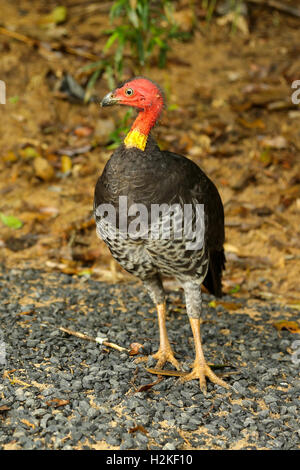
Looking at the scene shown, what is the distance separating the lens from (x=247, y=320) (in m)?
5.22

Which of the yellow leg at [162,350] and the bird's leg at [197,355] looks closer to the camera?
the bird's leg at [197,355]

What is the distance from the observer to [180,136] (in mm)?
7555

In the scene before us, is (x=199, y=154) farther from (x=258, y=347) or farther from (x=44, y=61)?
(x=258, y=347)

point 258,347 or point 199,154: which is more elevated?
point 199,154

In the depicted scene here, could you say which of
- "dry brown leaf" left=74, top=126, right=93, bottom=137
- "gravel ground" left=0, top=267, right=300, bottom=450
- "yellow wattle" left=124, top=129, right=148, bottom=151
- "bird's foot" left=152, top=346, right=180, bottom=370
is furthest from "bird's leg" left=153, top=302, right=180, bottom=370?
"dry brown leaf" left=74, top=126, right=93, bottom=137

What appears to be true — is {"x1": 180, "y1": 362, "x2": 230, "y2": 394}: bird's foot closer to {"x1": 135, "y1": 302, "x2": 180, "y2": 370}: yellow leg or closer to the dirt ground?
{"x1": 135, "y1": 302, "x2": 180, "y2": 370}: yellow leg

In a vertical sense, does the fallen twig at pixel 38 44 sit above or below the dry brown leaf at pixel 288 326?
above

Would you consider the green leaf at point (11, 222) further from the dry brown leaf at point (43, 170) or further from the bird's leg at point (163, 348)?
the bird's leg at point (163, 348)

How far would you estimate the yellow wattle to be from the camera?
388 centimetres

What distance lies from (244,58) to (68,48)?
2.40 m

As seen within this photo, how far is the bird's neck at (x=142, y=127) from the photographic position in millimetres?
3895

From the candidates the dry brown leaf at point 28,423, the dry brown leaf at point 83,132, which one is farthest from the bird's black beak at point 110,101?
the dry brown leaf at point 83,132

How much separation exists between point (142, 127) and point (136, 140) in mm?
94
